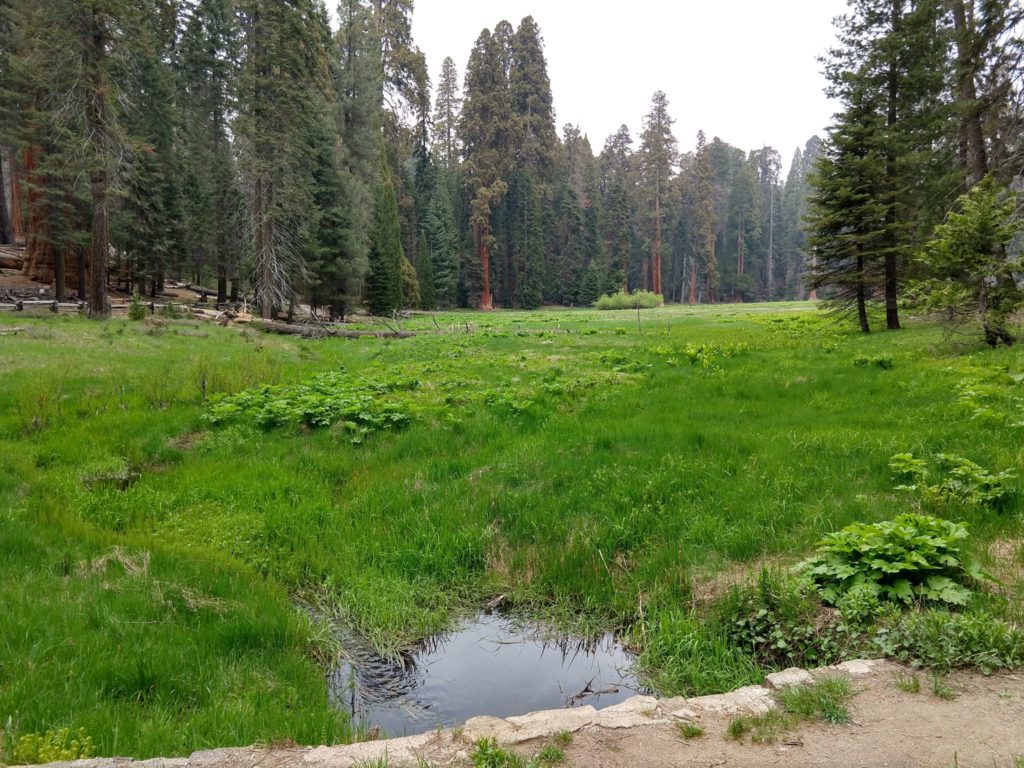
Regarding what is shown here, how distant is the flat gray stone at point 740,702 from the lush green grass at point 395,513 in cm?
50

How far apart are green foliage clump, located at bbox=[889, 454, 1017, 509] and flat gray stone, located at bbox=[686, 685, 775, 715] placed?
3.05m

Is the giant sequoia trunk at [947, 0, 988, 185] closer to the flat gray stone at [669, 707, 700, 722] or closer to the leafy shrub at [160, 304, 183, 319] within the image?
the flat gray stone at [669, 707, 700, 722]

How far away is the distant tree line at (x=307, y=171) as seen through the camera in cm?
2298

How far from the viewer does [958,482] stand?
5152 mm

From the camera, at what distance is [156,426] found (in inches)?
343

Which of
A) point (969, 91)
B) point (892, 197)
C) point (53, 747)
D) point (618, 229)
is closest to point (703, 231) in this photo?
point (618, 229)

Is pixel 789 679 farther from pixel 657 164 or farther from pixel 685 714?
pixel 657 164

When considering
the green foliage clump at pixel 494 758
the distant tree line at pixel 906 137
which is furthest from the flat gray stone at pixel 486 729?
the distant tree line at pixel 906 137

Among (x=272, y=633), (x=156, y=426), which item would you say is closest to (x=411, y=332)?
(x=156, y=426)

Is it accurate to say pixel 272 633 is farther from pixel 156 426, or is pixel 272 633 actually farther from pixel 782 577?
pixel 156 426

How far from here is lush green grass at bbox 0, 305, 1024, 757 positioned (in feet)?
11.5

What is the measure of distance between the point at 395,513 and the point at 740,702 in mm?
4047

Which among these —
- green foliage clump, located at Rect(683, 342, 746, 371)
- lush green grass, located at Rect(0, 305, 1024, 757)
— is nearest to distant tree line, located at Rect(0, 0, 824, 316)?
green foliage clump, located at Rect(683, 342, 746, 371)

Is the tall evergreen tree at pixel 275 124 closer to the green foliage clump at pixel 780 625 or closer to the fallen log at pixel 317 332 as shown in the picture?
the fallen log at pixel 317 332
